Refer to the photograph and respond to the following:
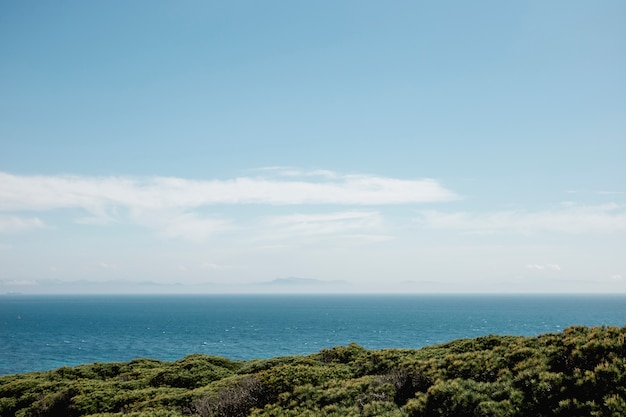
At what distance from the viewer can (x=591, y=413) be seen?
10.8 meters

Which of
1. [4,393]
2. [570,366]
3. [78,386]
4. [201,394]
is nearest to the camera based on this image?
[570,366]

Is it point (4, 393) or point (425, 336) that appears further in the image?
point (425, 336)

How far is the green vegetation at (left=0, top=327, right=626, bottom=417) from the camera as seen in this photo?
12.4m

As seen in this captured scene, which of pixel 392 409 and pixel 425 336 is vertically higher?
pixel 392 409

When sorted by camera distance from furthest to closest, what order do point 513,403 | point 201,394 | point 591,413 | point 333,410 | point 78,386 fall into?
point 78,386, point 201,394, point 333,410, point 513,403, point 591,413

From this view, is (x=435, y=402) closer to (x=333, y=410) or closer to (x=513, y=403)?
(x=513, y=403)

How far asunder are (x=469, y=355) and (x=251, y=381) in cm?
1007

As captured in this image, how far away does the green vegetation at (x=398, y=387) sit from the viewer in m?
12.4

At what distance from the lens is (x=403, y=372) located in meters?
17.4

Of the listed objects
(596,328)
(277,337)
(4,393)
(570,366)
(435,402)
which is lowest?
(277,337)

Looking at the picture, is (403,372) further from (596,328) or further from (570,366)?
(596,328)

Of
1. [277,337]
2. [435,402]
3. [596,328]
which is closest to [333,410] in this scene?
[435,402]

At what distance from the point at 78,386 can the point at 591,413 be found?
25.4 meters

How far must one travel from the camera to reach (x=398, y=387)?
16344mm
